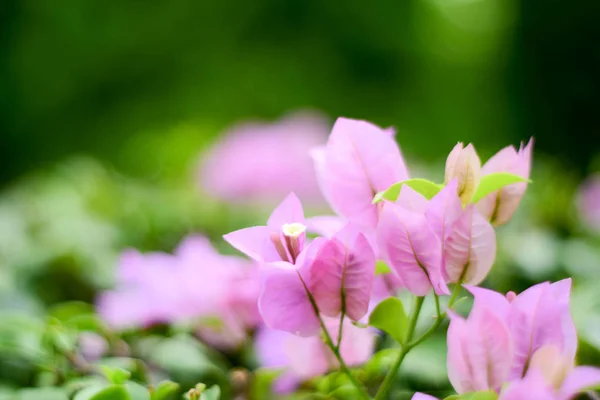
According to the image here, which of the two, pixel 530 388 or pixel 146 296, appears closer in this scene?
pixel 530 388

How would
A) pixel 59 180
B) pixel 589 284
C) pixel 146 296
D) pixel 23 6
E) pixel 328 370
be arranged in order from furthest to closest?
pixel 23 6, pixel 59 180, pixel 589 284, pixel 146 296, pixel 328 370

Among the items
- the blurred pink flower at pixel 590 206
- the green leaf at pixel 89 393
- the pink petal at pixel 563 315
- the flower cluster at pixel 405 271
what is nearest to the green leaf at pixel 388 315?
the flower cluster at pixel 405 271

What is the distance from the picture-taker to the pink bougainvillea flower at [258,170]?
1.72 metres

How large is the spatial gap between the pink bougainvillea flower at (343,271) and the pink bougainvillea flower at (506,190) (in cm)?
11

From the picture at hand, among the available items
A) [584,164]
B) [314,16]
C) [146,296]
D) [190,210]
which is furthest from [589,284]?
[314,16]

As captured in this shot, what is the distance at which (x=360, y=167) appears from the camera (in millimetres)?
499

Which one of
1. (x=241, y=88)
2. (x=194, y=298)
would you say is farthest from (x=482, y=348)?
(x=241, y=88)

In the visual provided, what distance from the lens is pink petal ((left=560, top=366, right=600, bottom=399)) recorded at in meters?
0.36

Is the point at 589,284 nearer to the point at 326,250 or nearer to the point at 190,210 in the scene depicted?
the point at 326,250

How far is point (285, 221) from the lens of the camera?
0.46 m

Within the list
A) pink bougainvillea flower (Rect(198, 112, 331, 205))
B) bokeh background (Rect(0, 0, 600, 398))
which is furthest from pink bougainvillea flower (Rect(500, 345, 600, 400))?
pink bougainvillea flower (Rect(198, 112, 331, 205))

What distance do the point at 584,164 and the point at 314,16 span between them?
2.69m

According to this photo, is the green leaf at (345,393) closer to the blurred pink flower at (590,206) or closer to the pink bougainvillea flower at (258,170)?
the blurred pink flower at (590,206)

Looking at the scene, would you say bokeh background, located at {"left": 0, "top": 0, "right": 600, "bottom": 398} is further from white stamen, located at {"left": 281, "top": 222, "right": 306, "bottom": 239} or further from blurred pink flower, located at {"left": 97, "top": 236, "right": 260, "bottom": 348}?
white stamen, located at {"left": 281, "top": 222, "right": 306, "bottom": 239}
